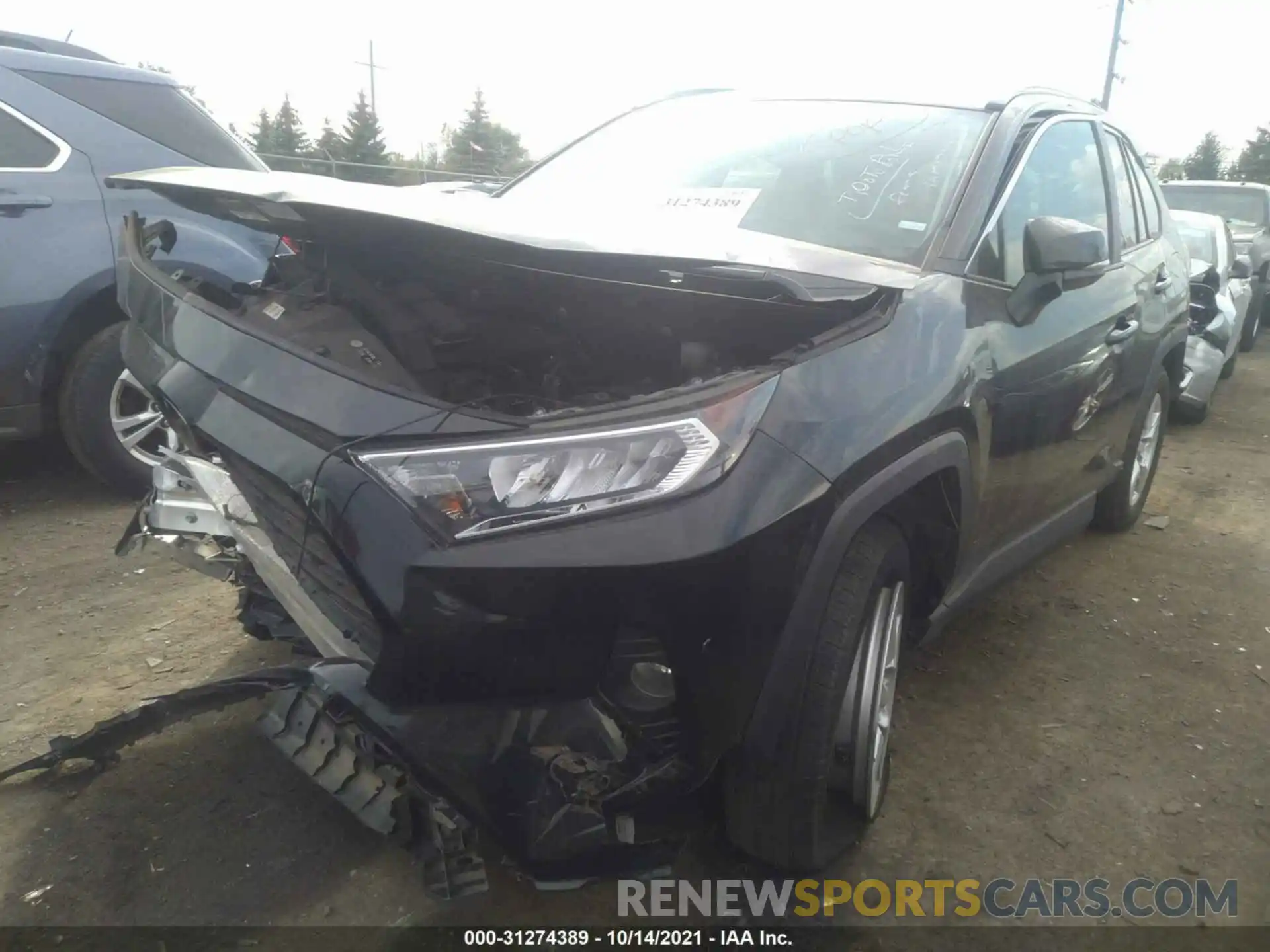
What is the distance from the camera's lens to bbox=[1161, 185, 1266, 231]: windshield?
39.7 ft

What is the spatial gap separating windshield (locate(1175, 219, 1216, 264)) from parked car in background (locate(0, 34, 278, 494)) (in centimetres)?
773

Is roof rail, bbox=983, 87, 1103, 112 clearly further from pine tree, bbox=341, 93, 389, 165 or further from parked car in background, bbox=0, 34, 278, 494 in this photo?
pine tree, bbox=341, 93, 389, 165

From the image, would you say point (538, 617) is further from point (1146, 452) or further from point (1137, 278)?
point (1146, 452)

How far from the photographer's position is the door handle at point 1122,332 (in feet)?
10.9

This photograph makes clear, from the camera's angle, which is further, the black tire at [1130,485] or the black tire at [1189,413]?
the black tire at [1189,413]

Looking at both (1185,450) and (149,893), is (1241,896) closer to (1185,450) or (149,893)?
(149,893)

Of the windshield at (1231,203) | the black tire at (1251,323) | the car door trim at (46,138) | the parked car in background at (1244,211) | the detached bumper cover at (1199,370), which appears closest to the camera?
the car door trim at (46,138)

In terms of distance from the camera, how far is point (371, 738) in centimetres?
174

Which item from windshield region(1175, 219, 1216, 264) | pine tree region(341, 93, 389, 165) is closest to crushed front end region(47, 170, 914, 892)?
windshield region(1175, 219, 1216, 264)

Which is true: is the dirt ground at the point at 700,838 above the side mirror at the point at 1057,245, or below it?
below

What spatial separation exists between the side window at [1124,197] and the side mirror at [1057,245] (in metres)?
1.25

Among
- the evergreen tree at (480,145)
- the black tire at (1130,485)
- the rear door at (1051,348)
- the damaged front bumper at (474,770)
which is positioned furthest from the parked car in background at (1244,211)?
the evergreen tree at (480,145)

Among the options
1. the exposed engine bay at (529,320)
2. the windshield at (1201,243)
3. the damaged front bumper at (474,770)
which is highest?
the exposed engine bay at (529,320)

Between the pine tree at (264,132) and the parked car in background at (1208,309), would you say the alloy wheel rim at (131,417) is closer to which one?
the parked car in background at (1208,309)
